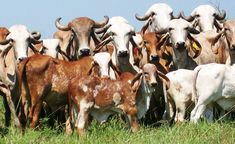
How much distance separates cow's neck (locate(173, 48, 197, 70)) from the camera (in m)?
12.8

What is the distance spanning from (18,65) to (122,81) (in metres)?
1.86

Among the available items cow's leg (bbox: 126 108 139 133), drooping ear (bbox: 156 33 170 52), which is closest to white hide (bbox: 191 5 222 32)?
drooping ear (bbox: 156 33 170 52)

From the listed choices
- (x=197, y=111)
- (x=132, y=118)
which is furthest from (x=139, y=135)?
(x=197, y=111)

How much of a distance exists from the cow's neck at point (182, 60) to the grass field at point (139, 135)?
2.22 metres

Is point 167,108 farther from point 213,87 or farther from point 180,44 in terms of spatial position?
point 180,44

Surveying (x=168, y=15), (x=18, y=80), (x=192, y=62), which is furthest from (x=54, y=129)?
(x=168, y=15)

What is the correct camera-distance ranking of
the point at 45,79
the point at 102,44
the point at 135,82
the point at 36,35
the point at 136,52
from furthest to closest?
the point at 36,35, the point at 136,52, the point at 102,44, the point at 45,79, the point at 135,82

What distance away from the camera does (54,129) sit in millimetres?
11211

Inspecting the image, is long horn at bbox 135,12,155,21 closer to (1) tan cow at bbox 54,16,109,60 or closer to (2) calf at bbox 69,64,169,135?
(1) tan cow at bbox 54,16,109,60

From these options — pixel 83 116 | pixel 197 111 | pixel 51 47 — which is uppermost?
pixel 51 47

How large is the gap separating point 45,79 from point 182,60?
3.05 meters

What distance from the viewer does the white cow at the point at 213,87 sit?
436 inches

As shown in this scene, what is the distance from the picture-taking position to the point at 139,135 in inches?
396

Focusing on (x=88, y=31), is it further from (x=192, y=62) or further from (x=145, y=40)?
(x=192, y=62)
